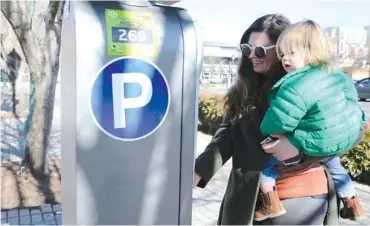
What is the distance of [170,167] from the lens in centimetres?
136

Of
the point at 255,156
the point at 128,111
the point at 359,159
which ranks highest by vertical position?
the point at 128,111

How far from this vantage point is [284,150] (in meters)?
1.31

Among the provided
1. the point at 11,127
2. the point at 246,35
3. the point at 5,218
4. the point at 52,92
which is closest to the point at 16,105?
the point at 11,127

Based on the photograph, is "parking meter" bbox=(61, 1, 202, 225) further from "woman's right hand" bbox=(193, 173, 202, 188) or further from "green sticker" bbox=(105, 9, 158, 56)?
"woman's right hand" bbox=(193, 173, 202, 188)

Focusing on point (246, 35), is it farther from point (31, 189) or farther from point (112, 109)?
point (31, 189)

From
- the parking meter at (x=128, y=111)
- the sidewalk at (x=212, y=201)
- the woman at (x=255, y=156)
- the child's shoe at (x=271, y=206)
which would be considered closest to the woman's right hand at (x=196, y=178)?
the woman at (x=255, y=156)

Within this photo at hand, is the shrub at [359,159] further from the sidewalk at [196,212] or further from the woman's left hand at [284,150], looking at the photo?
the woman's left hand at [284,150]

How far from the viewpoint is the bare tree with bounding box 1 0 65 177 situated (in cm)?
475

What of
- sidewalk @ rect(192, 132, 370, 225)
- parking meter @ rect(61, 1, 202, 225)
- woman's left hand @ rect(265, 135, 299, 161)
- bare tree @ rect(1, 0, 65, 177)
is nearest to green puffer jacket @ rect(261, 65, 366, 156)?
woman's left hand @ rect(265, 135, 299, 161)

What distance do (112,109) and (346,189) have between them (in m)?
1.03

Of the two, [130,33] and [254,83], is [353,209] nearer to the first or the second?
[254,83]

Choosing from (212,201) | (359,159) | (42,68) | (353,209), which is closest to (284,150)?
(353,209)

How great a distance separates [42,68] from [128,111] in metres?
3.97

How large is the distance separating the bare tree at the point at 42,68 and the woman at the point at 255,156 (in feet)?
12.4
